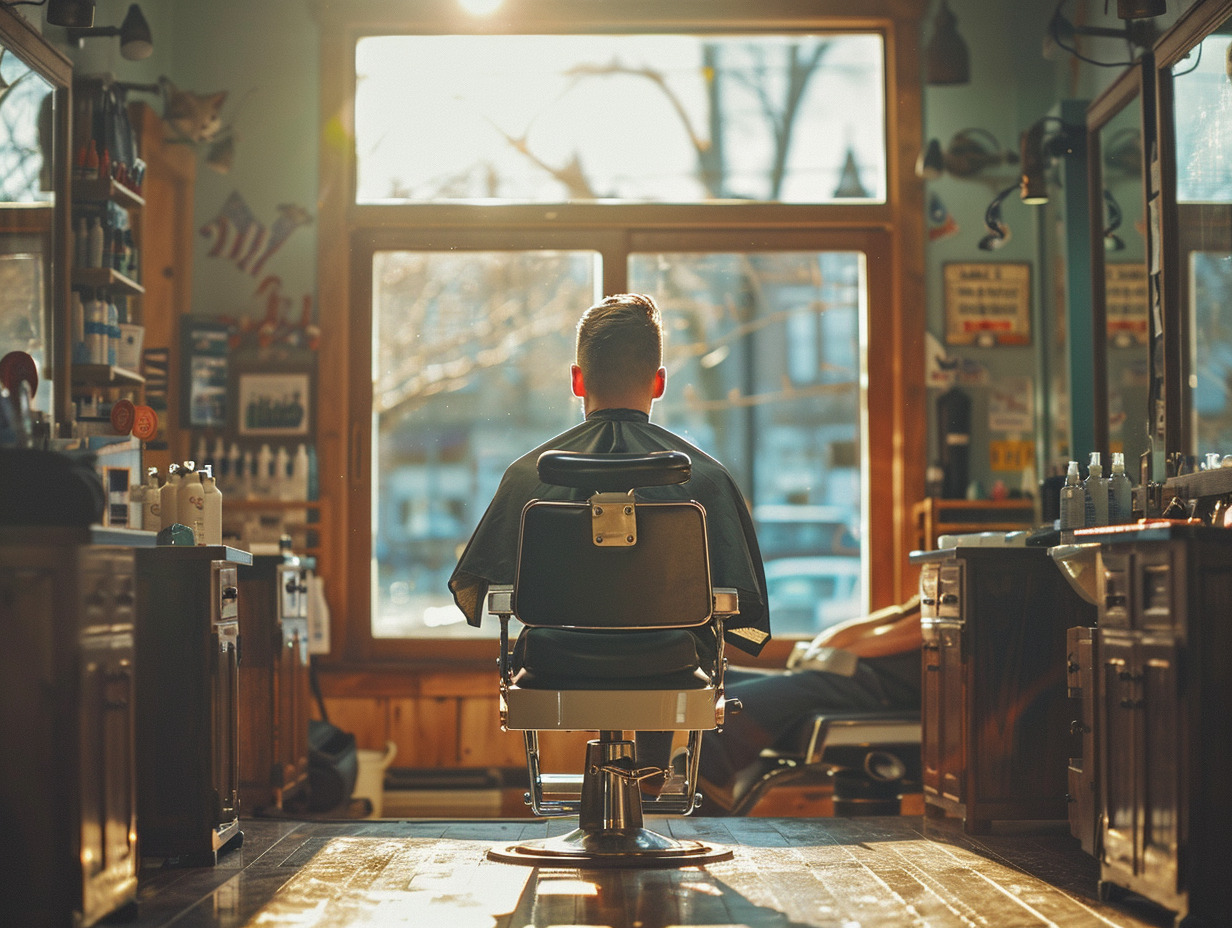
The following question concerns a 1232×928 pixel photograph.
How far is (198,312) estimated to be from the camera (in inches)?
199

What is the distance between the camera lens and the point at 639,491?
2.90 meters

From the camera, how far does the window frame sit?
5.04 metres

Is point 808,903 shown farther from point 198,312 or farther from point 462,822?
point 198,312

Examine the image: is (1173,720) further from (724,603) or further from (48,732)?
(48,732)

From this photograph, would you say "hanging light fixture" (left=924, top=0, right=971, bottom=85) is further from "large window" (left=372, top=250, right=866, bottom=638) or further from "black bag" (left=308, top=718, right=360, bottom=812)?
"black bag" (left=308, top=718, right=360, bottom=812)

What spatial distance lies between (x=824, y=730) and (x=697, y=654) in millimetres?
1413

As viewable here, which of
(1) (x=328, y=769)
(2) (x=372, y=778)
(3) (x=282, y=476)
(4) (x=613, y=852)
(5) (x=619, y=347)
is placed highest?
(5) (x=619, y=347)

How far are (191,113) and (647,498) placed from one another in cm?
294

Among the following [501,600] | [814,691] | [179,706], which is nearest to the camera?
[501,600]

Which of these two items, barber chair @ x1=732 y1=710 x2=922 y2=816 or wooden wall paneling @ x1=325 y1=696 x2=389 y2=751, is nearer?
barber chair @ x1=732 y1=710 x2=922 y2=816

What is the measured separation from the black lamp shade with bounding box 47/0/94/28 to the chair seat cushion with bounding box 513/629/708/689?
2358 mm

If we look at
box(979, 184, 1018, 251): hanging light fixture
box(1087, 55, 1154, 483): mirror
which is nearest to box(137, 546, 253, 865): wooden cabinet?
box(1087, 55, 1154, 483): mirror

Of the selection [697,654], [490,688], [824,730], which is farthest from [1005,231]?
[697,654]

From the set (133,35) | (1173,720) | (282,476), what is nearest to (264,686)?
(282,476)
